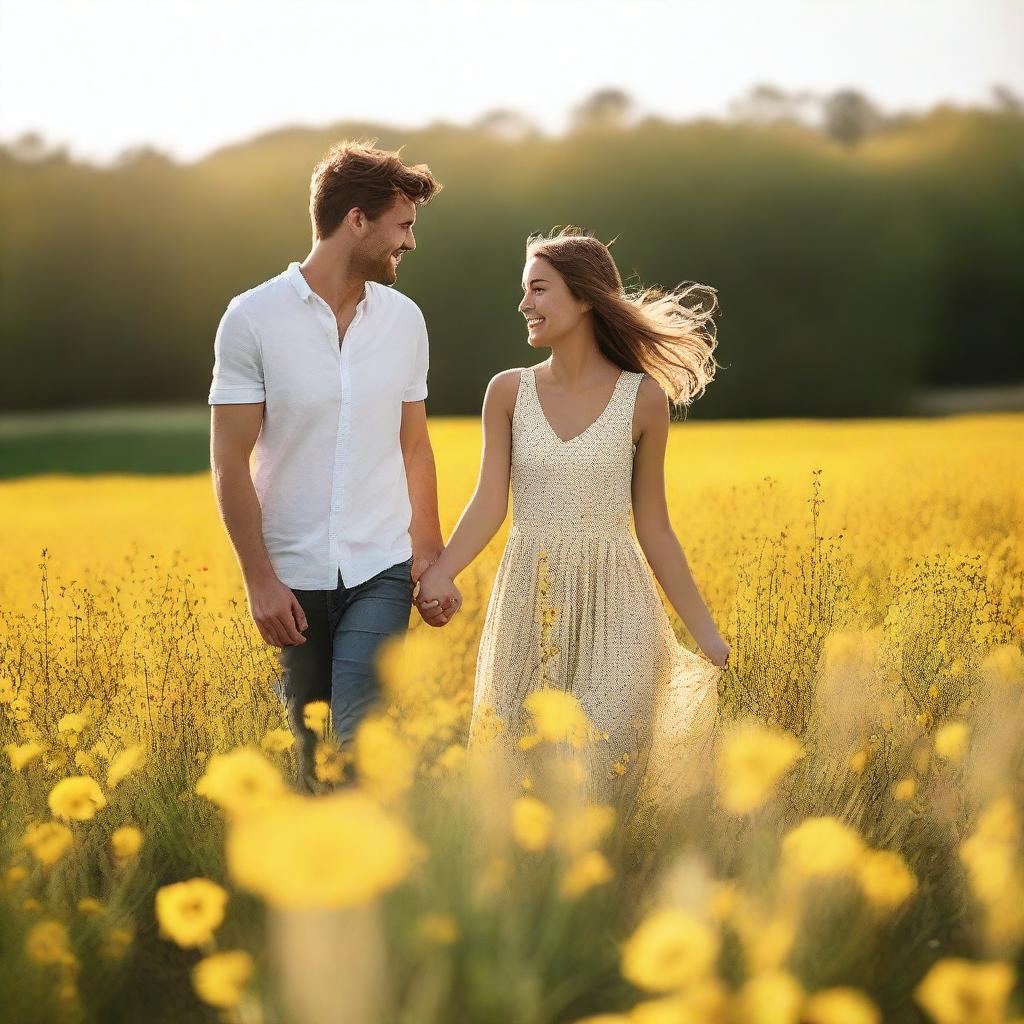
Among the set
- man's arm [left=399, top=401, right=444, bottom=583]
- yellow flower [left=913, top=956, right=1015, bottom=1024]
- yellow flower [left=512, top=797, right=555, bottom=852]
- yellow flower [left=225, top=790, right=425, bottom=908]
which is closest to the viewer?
yellow flower [left=225, top=790, right=425, bottom=908]

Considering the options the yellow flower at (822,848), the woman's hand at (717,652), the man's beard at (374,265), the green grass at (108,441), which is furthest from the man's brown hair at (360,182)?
the green grass at (108,441)

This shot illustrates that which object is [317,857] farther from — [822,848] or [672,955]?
[822,848]

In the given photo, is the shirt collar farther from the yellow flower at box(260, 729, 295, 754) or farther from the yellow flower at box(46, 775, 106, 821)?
the yellow flower at box(46, 775, 106, 821)

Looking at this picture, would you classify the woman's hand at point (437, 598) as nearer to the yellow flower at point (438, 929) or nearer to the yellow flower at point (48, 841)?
the yellow flower at point (48, 841)

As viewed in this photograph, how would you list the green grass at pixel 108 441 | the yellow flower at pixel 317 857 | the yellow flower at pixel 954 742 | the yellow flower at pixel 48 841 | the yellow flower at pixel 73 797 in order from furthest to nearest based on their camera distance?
the green grass at pixel 108 441 < the yellow flower at pixel 954 742 < the yellow flower at pixel 73 797 < the yellow flower at pixel 48 841 < the yellow flower at pixel 317 857

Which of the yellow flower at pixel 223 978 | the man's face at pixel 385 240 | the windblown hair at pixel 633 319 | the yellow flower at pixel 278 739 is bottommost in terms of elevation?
the yellow flower at pixel 278 739

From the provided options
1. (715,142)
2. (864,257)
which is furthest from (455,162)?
(864,257)

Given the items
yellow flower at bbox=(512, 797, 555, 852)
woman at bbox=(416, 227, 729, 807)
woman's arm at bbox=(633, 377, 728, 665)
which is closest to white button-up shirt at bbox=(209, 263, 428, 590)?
woman at bbox=(416, 227, 729, 807)

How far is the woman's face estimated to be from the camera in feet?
11.5

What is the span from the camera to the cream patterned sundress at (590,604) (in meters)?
3.54

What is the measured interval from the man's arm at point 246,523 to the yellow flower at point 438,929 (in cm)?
138

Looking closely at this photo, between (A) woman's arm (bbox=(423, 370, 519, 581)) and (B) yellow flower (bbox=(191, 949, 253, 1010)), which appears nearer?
(B) yellow flower (bbox=(191, 949, 253, 1010))

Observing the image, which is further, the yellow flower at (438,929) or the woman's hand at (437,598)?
the woman's hand at (437,598)

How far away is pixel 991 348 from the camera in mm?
18141
